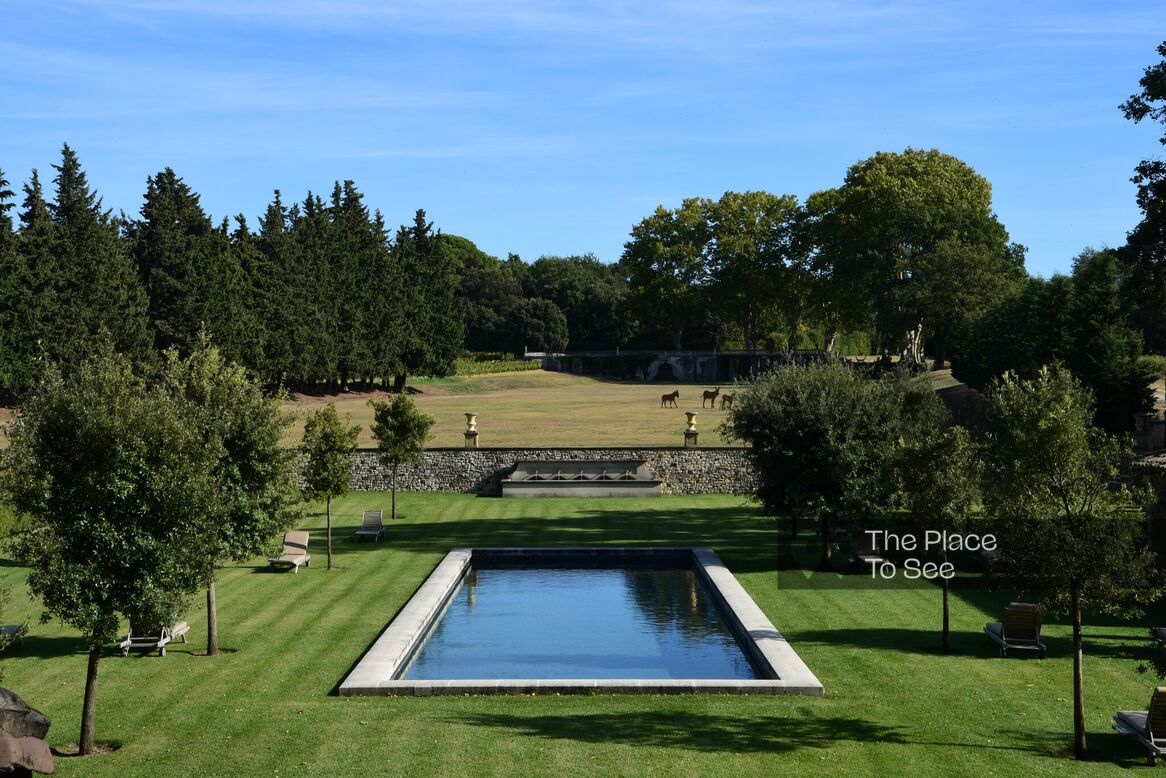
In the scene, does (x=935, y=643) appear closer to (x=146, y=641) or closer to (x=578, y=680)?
(x=578, y=680)

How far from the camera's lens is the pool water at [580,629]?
70.7 feet

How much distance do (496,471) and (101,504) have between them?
3267cm

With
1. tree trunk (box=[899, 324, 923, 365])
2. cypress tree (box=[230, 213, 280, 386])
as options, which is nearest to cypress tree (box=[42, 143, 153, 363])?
cypress tree (box=[230, 213, 280, 386])

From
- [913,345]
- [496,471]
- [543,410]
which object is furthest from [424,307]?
[496,471]

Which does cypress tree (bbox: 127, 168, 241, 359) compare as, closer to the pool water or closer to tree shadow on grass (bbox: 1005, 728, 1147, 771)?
the pool water

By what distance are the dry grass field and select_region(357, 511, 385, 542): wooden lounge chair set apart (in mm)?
4103

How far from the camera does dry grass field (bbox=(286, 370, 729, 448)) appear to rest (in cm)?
5591

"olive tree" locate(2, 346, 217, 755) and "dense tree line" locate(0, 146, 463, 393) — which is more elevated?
"dense tree line" locate(0, 146, 463, 393)

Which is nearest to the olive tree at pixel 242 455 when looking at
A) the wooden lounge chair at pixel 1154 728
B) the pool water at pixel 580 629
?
the pool water at pixel 580 629

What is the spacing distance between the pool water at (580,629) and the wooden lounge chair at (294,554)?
14.4 feet

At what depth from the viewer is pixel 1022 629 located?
2091 cm

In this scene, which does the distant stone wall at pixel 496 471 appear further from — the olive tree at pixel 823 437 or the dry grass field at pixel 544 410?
the olive tree at pixel 823 437

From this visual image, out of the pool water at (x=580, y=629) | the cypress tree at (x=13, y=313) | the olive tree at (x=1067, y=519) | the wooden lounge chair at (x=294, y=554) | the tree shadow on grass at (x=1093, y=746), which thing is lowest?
the pool water at (x=580, y=629)

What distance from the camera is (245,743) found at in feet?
51.5
